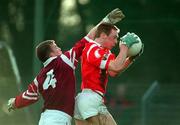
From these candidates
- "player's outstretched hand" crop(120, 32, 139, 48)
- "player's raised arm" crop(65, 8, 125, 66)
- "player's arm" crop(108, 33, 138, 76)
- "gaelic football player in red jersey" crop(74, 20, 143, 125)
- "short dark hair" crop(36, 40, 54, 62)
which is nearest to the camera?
"player's arm" crop(108, 33, 138, 76)

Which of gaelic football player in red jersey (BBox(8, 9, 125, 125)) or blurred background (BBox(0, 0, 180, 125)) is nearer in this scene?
gaelic football player in red jersey (BBox(8, 9, 125, 125))

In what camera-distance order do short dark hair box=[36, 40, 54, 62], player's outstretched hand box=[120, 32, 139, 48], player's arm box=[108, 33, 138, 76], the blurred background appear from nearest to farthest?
player's arm box=[108, 33, 138, 76] → player's outstretched hand box=[120, 32, 139, 48] → short dark hair box=[36, 40, 54, 62] → the blurred background

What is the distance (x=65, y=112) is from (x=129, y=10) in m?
10.0

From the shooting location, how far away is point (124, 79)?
55.4 feet

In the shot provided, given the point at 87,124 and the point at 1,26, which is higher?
the point at 87,124

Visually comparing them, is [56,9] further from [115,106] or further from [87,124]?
[87,124]

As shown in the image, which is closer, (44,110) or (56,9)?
(44,110)

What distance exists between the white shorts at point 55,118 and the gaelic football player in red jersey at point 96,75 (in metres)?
0.19

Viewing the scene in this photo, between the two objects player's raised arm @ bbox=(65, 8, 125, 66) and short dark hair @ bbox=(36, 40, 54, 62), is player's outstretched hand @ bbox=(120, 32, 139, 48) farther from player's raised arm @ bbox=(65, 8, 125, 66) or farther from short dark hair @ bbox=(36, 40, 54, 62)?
short dark hair @ bbox=(36, 40, 54, 62)

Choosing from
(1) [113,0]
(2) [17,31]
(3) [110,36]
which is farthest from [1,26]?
(3) [110,36]

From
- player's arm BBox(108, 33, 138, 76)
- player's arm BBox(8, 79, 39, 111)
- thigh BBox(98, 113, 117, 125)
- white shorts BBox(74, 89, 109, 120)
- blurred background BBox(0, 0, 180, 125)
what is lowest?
blurred background BBox(0, 0, 180, 125)

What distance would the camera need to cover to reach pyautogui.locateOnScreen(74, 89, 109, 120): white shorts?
24.5 feet

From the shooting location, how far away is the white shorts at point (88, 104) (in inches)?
294

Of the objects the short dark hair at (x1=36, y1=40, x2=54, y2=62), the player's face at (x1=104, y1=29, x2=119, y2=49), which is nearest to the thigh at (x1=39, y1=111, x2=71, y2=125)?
the short dark hair at (x1=36, y1=40, x2=54, y2=62)
